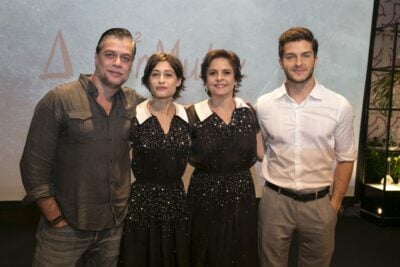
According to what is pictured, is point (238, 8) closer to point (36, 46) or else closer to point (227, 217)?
point (36, 46)

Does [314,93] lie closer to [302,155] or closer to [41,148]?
[302,155]

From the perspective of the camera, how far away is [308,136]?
228cm

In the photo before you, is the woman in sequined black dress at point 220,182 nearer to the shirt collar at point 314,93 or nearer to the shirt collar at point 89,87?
the shirt collar at point 314,93

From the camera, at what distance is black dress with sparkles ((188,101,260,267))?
2250 mm

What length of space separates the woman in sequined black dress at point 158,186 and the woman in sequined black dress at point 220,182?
9 cm

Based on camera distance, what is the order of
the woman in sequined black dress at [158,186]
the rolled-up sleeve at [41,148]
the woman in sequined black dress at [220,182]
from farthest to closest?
1. the woman in sequined black dress at [220,182]
2. the woman in sequined black dress at [158,186]
3. the rolled-up sleeve at [41,148]

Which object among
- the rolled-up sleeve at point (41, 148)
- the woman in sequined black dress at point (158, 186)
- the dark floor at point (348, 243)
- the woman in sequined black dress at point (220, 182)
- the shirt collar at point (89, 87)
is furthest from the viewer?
the dark floor at point (348, 243)

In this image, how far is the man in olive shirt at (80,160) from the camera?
189 centimetres

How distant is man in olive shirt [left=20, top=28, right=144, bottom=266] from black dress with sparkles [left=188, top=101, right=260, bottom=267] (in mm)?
428

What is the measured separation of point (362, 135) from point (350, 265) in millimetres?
1700

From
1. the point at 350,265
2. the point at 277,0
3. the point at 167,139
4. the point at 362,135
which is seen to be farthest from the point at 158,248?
the point at 362,135

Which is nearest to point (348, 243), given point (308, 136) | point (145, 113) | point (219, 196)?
point (308, 136)

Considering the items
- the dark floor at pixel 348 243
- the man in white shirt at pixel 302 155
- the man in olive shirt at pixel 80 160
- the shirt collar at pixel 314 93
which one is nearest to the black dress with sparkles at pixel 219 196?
the man in white shirt at pixel 302 155

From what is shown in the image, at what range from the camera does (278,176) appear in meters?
2.33
